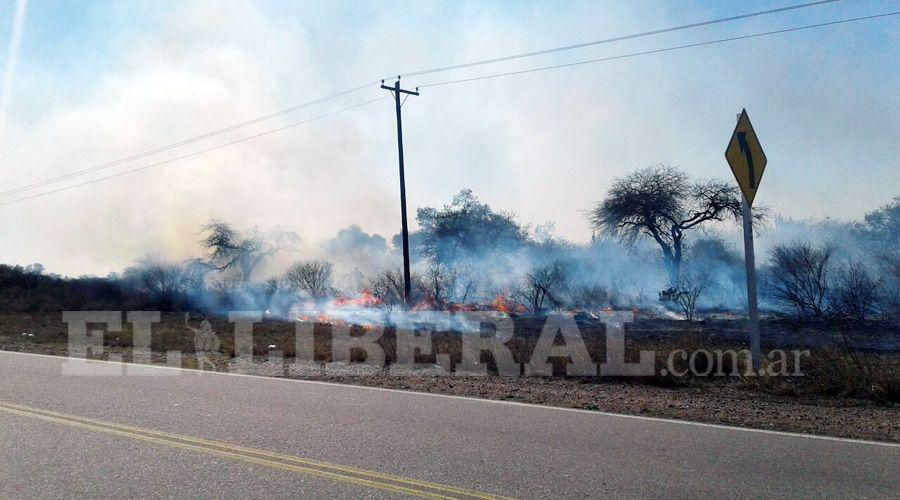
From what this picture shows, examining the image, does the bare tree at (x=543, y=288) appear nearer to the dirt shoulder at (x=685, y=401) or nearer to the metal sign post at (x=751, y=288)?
the dirt shoulder at (x=685, y=401)

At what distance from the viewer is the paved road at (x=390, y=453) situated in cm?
538

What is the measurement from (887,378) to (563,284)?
18.7 meters

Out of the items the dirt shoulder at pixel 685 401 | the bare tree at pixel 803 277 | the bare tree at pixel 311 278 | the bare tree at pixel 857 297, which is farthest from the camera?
the bare tree at pixel 311 278

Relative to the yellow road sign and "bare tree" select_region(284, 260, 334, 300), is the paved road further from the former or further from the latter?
"bare tree" select_region(284, 260, 334, 300)

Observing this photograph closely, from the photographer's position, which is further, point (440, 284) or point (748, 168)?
point (440, 284)

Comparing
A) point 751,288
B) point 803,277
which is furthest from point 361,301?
point 751,288

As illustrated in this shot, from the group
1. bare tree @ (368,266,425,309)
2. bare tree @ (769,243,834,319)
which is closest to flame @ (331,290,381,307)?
bare tree @ (368,266,425,309)

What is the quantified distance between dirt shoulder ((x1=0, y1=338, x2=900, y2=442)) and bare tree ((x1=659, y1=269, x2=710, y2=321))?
12.9 m

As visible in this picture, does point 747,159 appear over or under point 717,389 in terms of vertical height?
over

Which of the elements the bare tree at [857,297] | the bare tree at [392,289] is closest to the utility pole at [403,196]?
the bare tree at [392,289]

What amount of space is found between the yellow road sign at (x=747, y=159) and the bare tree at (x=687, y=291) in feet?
41.5

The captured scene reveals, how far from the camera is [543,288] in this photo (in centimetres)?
2658

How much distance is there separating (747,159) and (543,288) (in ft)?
53.1

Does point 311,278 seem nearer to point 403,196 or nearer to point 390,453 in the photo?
point 403,196
